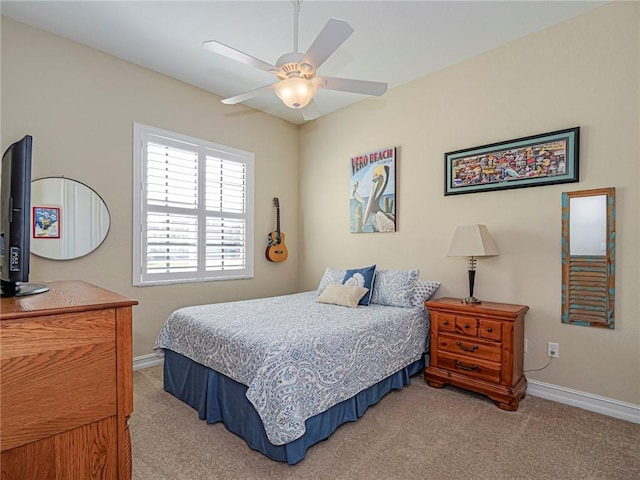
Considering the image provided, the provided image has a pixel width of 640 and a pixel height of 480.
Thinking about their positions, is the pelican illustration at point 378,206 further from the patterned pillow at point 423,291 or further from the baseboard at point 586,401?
the baseboard at point 586,401

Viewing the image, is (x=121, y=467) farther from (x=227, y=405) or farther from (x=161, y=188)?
(x=161, y=188)

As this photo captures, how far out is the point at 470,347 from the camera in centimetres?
274

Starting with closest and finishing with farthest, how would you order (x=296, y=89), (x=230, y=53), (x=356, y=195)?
(x=230, y=53), (x=296, y=89), (x=356, y=195)

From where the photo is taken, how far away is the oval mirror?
2.80 m

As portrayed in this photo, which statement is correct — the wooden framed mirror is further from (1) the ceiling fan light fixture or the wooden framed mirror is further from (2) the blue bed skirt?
(1) the ceiling fan light fixture

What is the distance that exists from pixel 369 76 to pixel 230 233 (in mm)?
2344

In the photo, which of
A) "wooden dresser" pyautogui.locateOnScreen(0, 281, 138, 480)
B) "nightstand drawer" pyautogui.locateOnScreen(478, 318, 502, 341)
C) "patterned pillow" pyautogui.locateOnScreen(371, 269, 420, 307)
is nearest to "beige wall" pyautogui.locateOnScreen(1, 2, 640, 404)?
"patterned pillow" pyautogui.locateOnScreen(371, 269, 420, 307)

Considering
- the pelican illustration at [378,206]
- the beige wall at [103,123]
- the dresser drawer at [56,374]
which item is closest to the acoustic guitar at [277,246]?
the beige wall at [103,123]

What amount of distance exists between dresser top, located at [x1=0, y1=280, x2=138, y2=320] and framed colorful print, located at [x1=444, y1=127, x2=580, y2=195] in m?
2.99

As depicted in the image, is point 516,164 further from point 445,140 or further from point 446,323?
point 446,323

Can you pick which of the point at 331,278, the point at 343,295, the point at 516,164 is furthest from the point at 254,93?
the point at 516,164

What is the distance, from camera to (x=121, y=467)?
109 centimetres

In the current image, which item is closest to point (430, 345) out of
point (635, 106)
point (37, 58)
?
point (635, 106)

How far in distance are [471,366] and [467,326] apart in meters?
0.31
